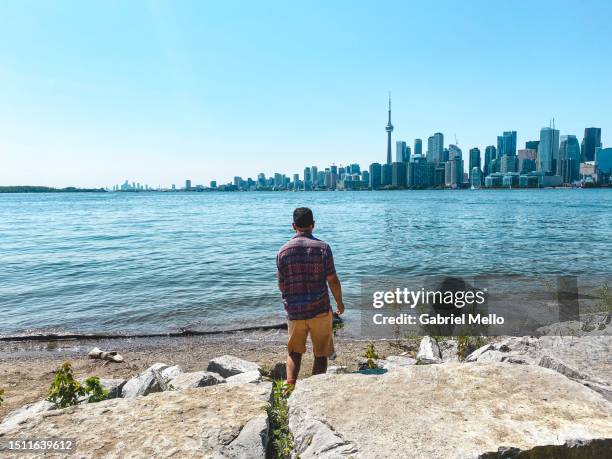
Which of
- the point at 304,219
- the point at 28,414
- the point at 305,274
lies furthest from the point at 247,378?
the point at 28,414

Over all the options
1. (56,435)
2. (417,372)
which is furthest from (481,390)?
(56,435)

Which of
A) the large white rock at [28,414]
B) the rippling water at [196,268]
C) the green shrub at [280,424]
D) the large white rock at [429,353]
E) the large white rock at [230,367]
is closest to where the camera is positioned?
the green shrub at [280,424]

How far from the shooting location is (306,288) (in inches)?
217

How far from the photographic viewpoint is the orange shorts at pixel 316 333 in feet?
18.5

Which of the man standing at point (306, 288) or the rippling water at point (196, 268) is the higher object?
the man standing at point (306, 288)

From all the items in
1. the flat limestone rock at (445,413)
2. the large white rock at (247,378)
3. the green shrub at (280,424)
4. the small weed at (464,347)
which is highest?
the flat limestone rock at (445,413)

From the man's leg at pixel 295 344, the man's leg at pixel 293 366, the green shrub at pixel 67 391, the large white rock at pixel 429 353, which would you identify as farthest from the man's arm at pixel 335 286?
the green shrub at pixel 67 391

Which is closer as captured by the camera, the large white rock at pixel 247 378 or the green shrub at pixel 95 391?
the green shrub at pixel 95 391

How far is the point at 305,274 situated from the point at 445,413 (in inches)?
89.2

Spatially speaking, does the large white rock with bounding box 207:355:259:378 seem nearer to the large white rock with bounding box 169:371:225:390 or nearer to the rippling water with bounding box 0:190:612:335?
the large white rock with bounding box 169:371:225:390

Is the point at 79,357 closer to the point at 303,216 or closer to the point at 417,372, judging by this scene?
the point at 303,216

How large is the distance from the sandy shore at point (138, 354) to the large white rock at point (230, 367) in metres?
1.08

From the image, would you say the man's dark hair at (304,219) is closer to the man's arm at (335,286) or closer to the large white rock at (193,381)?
the man's arm at (335,286)

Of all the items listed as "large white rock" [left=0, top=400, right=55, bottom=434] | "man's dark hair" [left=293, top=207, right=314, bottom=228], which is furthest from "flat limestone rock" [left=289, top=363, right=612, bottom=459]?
"large white rock" [left=0, top=400, right=55, bottom=434]
